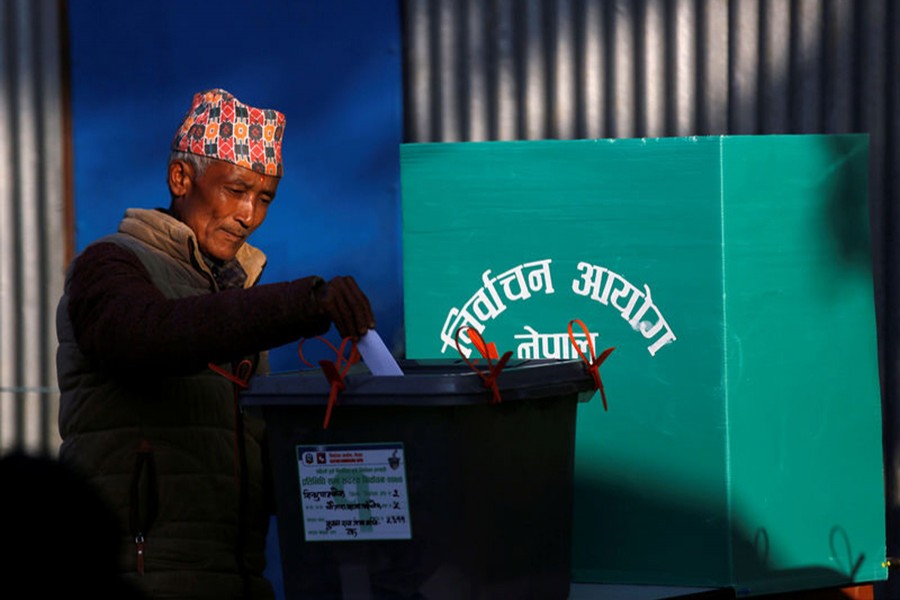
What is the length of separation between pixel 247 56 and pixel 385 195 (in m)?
0.64

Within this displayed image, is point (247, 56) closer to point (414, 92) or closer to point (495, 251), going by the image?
point (414, 92)

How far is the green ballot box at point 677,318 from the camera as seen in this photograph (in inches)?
115

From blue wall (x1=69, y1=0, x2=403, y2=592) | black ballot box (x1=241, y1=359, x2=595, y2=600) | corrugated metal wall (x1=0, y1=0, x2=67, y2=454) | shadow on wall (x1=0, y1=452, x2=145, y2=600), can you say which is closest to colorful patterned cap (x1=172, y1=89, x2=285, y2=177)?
black ballot box (x1=241, y1=359, x2=595, y2=600)

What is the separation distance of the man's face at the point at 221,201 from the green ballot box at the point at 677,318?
31cm

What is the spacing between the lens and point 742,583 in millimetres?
2912

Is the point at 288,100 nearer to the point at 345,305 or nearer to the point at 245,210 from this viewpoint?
the point at 245,210

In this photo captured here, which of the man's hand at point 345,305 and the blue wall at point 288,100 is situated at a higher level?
→ the blue wall at point 288,100

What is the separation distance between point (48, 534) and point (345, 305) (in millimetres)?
840

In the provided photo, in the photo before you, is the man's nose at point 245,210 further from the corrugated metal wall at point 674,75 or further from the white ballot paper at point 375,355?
the corrugated metal wall at point 674,75

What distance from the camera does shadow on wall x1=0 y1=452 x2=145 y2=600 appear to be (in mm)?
1520

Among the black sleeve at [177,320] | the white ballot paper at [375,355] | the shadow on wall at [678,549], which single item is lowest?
the shadow on wall at [678,549]

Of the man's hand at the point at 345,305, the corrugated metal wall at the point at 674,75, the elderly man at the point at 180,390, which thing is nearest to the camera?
the man's hand at the point at 345,305

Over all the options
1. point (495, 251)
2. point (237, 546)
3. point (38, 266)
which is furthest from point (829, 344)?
point (38, 266)

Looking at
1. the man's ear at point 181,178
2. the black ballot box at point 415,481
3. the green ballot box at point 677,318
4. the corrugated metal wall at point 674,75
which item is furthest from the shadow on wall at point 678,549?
the corrugated metal wall at point 674,75
